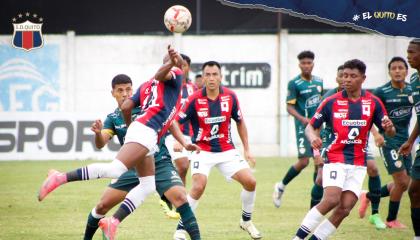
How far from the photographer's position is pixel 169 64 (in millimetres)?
9000

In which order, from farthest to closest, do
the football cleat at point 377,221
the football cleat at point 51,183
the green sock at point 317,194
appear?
the green sock at point 317,194 < the football cleat at point 377,221 < the football cleat at point 51,183

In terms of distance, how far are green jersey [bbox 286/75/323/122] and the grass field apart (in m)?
1.62

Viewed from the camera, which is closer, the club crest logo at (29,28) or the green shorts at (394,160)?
the green shorts at (394,160)

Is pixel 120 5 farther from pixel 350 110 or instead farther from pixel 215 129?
pixel 350 110

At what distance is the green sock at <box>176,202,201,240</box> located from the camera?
9.38m

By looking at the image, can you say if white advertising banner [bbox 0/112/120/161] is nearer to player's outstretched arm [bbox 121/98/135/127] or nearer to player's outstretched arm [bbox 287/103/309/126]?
player's outstretched arm [bbox 287/103/309/126]

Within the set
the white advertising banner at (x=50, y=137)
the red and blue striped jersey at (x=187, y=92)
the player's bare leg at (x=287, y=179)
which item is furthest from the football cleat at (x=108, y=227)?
the white advertising banner at (x=50, y=137)

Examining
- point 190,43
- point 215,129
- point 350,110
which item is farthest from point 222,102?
point 190,43

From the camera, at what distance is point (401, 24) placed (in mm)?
6574

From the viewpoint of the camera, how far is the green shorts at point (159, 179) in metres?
9.76

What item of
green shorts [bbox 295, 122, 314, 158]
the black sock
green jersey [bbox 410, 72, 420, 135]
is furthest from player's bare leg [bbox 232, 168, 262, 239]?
green shorts [bbox 295, 122, 314, 158]

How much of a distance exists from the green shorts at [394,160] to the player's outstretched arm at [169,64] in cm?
436

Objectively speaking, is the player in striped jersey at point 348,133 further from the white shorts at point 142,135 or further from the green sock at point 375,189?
the green sock at point 375,189

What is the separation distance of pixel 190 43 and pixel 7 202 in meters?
12.4
